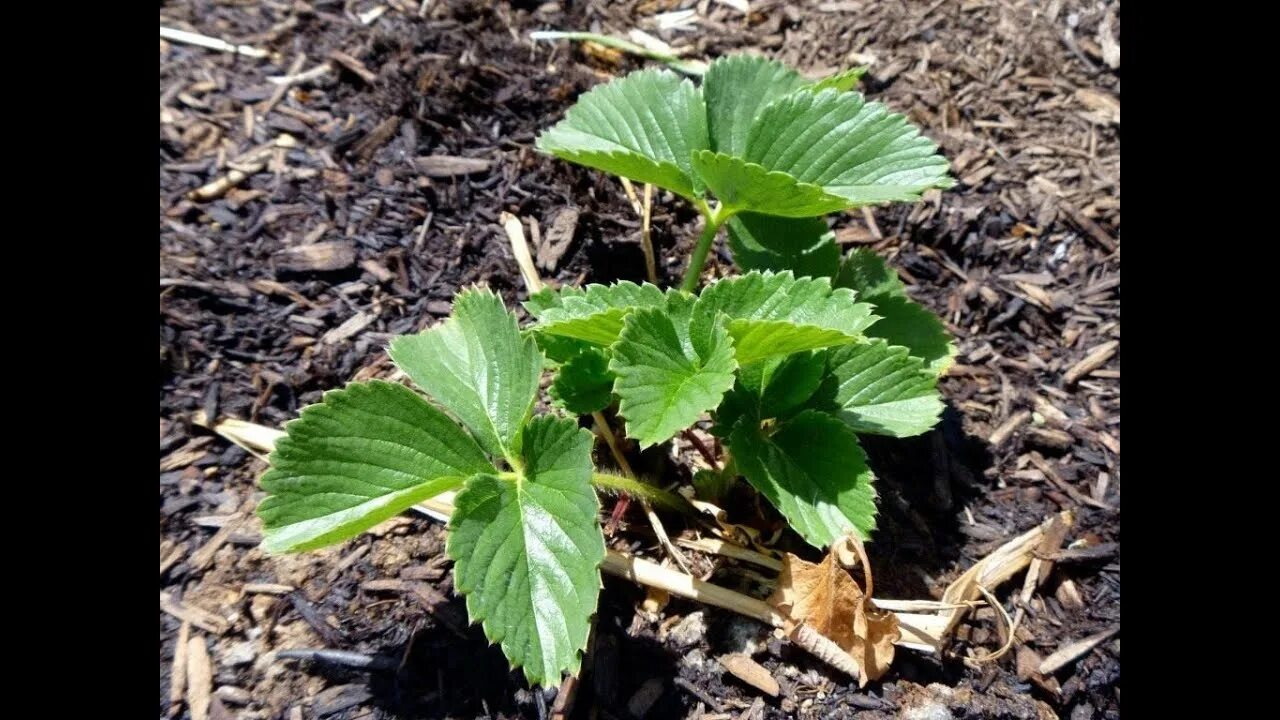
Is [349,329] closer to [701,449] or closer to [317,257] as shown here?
[317,257]

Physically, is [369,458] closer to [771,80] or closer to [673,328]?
[673,328]

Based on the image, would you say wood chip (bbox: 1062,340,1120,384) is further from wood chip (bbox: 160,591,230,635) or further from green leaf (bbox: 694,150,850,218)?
wood chip (bbox: 160,591,230,635)

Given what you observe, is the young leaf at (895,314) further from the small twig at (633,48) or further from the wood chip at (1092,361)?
the small twig at (633,48)

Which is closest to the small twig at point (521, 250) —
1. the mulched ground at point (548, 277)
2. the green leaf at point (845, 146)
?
the mulched ground at point (548, 277)

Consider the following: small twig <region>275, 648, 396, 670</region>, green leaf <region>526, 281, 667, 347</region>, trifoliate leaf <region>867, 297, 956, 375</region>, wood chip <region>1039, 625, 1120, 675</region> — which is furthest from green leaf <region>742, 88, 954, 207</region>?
small twig <region>275, 648, 396, 670</region>

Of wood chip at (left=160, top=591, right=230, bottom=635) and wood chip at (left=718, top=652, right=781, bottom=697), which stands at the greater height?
wood chip at (left=718, top=652, right=781, bottom=697)
